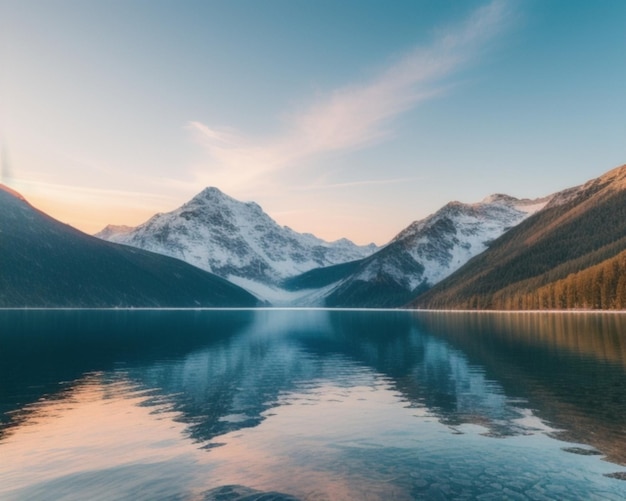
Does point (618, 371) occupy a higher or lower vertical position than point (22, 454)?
higher

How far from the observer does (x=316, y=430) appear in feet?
Result: 135

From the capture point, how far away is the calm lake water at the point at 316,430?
28719 mm

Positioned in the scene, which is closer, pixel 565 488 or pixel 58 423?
pixel 565 488

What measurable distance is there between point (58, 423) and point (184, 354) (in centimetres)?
5610

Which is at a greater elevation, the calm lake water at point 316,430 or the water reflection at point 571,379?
the water reflection at point 571,379

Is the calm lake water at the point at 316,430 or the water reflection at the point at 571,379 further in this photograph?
the water reflection at the point at 571,379

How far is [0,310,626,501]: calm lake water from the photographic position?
28.7 metres

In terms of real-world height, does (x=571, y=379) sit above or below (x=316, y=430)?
above

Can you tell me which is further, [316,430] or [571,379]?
[571,379]

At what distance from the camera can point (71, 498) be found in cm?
2698

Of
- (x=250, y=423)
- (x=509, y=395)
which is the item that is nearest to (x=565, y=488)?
(x=250, y=423)

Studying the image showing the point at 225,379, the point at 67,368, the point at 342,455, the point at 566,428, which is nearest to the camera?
the point at 342,455

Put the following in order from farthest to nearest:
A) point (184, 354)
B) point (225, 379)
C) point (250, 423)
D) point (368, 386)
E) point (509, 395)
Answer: point (184, 354)
point (225, 379)
point (368, 386)
point (509, 395)
point (250, 423)

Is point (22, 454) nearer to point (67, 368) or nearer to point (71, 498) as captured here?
point (71, 498)
